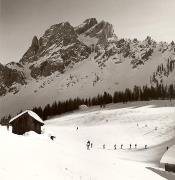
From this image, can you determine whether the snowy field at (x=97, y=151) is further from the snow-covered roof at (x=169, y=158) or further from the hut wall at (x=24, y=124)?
the hut wall at (x=24, y=124)

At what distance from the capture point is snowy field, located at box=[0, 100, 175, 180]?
20094mm

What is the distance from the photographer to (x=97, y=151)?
138ft

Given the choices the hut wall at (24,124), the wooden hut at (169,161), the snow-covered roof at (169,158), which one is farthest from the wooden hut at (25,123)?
the wooden hut at (169,161)

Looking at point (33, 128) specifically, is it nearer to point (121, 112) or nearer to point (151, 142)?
point (151, 142)

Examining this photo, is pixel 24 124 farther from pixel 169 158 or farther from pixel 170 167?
pixel 170 167

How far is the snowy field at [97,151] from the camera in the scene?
2009 centimetres

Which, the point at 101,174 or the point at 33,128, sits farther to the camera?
the point at 33,128

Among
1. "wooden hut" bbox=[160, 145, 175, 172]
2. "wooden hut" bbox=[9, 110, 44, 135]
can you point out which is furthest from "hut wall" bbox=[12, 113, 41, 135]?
"wooden hut" bbox=[160, 145, 175, 172]

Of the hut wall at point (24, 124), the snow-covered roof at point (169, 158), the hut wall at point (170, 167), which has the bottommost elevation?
the hut wall at point (170, 167)

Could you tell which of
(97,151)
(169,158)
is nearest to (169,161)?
(169,158)

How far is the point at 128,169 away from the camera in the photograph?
30828 millimetres

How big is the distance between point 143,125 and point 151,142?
15.0 m

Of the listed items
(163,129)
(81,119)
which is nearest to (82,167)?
(163,129)

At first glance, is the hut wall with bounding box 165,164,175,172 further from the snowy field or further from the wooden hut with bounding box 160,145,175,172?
the snowy field
